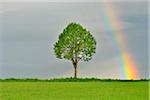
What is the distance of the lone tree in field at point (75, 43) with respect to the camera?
65419 millimetres

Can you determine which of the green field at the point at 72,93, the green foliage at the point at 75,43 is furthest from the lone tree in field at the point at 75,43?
the green field at the point at 72,93

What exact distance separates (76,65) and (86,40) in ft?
26.5

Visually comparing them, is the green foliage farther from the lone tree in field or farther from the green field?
the green field

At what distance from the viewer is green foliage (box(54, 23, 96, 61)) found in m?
65.6

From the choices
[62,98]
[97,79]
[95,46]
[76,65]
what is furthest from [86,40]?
[62,98]

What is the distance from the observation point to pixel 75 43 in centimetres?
6662

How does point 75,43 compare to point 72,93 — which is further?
point 75,43

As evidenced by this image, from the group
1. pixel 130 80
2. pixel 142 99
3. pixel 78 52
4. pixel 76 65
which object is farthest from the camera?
pixel 78 52

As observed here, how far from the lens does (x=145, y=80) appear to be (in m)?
50.0

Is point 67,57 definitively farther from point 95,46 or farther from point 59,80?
point 59,80

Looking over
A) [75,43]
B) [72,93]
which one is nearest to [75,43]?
[75,43]

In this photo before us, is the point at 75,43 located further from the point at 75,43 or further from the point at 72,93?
the point at 72,93

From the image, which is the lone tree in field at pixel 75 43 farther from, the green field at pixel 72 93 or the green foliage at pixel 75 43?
the green field at pixel 72 93

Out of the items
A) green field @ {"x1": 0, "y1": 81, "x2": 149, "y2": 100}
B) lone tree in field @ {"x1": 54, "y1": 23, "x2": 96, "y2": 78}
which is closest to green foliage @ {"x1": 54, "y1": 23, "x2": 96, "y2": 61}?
lone tree in field @ {"x1": 54, "y1": 23, "x2": 96, "y2": 78}
